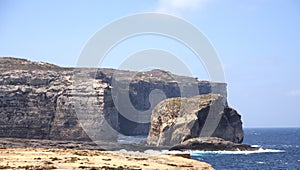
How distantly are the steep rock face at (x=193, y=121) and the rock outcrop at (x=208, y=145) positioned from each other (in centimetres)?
379

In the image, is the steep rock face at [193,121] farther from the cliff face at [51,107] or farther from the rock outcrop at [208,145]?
the cliff face at [51,107]

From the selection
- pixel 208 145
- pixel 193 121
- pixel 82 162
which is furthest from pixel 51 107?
pixel 82 162

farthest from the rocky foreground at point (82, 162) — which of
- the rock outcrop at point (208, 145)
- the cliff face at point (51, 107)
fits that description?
the cliff face at point (51, 107)

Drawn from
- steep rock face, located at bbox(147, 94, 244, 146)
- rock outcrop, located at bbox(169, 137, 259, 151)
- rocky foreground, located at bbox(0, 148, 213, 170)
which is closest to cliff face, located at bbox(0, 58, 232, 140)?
steep rock face, located at bbox(147, 94, 244, 146)

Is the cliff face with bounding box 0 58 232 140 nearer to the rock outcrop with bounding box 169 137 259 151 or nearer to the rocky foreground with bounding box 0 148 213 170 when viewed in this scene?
the rock outcrop with bounding box 169 137 259 151

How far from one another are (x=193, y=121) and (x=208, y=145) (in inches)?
320

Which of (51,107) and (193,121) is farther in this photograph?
(51,107)

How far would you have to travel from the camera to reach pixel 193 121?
145 m

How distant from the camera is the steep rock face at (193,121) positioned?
5753 inches

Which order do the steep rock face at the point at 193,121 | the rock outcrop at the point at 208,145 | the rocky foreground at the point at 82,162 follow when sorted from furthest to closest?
the steep rock face at the point at 193,121
the rock outcrop at the point at 208,145
the rocky foreground at the point at 82,162

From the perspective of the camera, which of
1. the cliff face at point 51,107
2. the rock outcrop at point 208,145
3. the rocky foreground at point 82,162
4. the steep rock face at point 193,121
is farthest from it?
the cliff face at point 51,107

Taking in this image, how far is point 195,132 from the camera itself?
145500 mm

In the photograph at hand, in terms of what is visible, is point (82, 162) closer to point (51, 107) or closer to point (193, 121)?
point (193, 121)

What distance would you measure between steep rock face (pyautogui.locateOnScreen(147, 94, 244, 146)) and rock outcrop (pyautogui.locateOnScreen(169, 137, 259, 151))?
3.79 m
